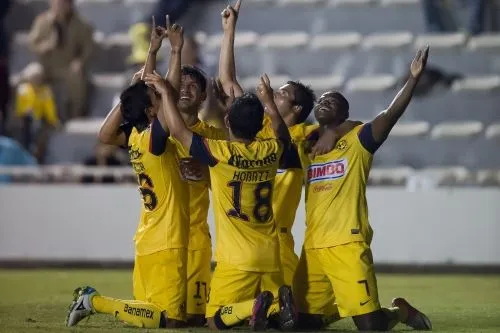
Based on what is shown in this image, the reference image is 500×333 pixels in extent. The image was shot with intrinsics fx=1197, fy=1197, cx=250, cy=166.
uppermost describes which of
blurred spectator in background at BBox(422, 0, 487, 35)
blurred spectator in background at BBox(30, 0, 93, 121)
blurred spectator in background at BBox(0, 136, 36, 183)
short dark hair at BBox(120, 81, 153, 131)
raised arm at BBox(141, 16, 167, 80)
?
blurred spectator in background at BBox(422, 0, 487, 35)

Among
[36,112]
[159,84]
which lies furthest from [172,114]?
[36,112]

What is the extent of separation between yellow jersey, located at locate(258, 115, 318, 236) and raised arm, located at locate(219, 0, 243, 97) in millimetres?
370

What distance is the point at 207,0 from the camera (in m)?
17.9

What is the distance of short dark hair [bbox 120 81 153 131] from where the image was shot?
27.7 ft

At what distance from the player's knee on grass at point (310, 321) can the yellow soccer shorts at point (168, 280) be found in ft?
2.78

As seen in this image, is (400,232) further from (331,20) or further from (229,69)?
(229,69)

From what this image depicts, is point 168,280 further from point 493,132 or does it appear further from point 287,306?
point 493,132

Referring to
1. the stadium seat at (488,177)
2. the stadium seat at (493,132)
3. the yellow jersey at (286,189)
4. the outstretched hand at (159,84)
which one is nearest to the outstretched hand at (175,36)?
the outstretched hand at (159,84)

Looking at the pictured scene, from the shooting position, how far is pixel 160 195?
28.0 feet

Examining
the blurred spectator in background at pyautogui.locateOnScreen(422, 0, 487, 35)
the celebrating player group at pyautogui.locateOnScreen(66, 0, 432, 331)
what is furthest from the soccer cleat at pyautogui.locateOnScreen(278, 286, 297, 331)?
the blurred spectator in background at pyautogui.locateOnScreen(422, 0, 487, 35)

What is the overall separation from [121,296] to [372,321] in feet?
12.5

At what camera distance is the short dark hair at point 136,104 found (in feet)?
27.7

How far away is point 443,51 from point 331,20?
1.76m

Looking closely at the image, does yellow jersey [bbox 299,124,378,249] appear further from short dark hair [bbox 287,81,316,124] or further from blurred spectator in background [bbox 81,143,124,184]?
blurred spectator in background [bbox 81,143,124,184]
